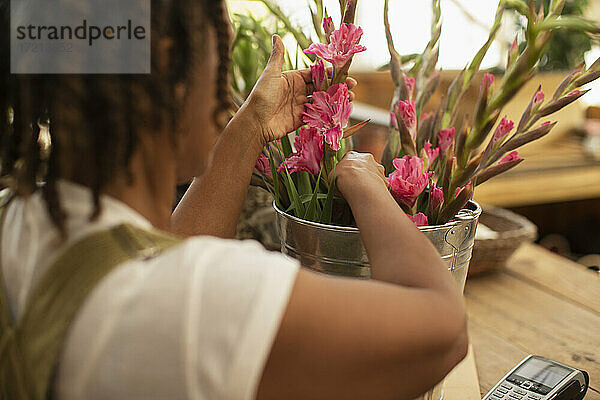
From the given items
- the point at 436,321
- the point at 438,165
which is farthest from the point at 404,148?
the point at 436,321

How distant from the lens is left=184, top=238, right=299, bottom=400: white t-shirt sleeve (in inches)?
15.1

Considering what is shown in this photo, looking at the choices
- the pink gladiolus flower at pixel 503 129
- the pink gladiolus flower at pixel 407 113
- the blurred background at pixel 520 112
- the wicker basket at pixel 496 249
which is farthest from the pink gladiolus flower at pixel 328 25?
the blurred background at pixel 520 112

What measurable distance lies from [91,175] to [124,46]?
10 centimetres

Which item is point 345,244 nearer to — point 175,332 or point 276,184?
point 276,184

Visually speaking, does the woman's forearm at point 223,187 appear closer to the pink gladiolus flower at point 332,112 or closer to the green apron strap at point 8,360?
the pink gladiolus flower at point 332,112

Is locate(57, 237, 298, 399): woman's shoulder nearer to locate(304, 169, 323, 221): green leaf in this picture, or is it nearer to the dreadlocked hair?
the dreadlocked hair

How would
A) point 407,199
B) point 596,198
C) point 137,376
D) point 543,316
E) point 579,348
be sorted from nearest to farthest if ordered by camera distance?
point 137,376, point 407,199, point 579,348, point 543,316, point 596,198

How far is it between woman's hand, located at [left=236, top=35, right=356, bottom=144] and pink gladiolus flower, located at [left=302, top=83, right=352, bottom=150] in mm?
83

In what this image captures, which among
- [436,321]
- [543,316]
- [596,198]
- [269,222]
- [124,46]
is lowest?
[596,198]

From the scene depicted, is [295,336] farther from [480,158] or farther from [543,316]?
[543,316]

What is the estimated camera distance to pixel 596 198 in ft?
9.95

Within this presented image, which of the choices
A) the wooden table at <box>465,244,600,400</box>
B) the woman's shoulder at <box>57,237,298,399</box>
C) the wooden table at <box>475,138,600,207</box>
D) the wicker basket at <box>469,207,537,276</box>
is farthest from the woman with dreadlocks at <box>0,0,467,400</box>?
the wooden table at <box>475,138,600,207</box>

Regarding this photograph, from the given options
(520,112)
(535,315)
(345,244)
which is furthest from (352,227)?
(520,112)

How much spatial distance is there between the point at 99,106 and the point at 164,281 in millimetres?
140
